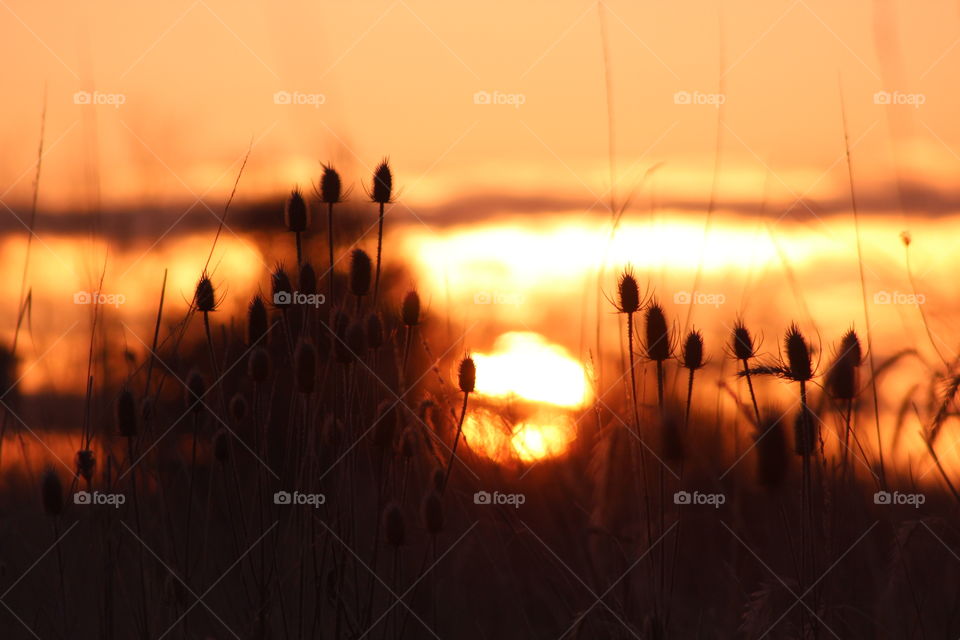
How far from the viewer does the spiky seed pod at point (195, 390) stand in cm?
278

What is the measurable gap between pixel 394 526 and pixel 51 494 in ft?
3.16

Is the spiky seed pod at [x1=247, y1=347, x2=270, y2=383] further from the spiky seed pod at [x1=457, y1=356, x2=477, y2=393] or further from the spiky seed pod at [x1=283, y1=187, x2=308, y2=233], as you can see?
the spiky seed pod at [x1=457, y1=356, x2=477, y2=393]

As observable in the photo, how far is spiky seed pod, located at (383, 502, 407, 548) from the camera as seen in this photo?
2625 millimetres

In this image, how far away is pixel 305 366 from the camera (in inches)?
107

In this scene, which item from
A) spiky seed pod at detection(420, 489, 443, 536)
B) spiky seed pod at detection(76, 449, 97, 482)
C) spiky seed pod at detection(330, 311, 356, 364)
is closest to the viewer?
spiky seed pod at detection(420, 489, 443, 536)

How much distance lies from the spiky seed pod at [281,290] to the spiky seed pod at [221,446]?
42cm

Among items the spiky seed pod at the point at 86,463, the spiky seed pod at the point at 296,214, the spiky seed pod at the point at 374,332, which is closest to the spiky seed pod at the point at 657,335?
the spiky seed pod at the point at 374,332

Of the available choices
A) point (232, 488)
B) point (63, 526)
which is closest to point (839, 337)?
point (232, 488)

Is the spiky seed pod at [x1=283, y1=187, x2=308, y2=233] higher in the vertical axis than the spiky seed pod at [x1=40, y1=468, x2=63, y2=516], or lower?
higher

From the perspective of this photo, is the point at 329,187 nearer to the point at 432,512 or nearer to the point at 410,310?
the point at 410,310

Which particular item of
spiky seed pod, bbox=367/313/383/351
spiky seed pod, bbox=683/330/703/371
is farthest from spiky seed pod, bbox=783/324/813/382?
spiky seed pod, bbox=367/313/383/351

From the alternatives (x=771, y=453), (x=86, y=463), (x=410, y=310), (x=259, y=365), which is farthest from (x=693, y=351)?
(x=86, y=463)

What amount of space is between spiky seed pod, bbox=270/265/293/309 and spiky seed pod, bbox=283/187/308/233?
0.24m

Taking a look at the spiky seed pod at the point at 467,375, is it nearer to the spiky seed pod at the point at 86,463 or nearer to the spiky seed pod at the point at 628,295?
the spiky seed pod at the point at 628,295
